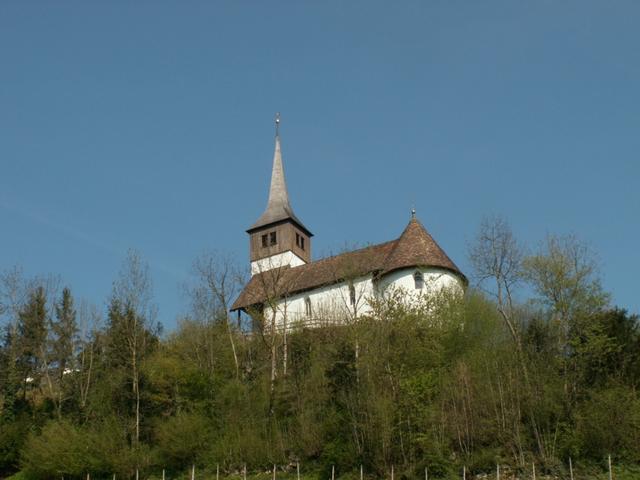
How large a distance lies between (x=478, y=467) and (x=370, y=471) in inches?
160

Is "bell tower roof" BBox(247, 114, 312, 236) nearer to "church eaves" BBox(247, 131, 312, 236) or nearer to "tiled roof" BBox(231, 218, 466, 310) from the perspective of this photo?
"church eaves" BBox(247, 131, 312, 236)

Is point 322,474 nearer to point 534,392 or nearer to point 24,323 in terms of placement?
point 534,392

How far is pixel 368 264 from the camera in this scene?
48781 mm

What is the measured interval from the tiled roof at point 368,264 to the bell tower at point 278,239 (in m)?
7.41

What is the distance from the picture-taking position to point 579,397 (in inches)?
1261

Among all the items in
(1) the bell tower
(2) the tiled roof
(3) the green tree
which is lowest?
(3) the green tree

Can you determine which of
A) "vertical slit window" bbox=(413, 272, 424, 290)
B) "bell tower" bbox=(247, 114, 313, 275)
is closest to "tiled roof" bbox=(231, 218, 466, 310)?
"vertical slit window" bbox=(413, 272, 424, 290)

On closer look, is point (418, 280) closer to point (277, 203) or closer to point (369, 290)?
point (369, 290)

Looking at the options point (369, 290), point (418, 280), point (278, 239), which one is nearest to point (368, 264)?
point (369, 290)

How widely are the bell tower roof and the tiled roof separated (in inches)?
392

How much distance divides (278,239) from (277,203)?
4.54 m

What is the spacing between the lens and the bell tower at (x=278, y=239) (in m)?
63.0

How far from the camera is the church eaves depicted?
2559 inches

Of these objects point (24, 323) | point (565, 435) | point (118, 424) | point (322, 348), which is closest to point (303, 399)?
point (322, 348)
